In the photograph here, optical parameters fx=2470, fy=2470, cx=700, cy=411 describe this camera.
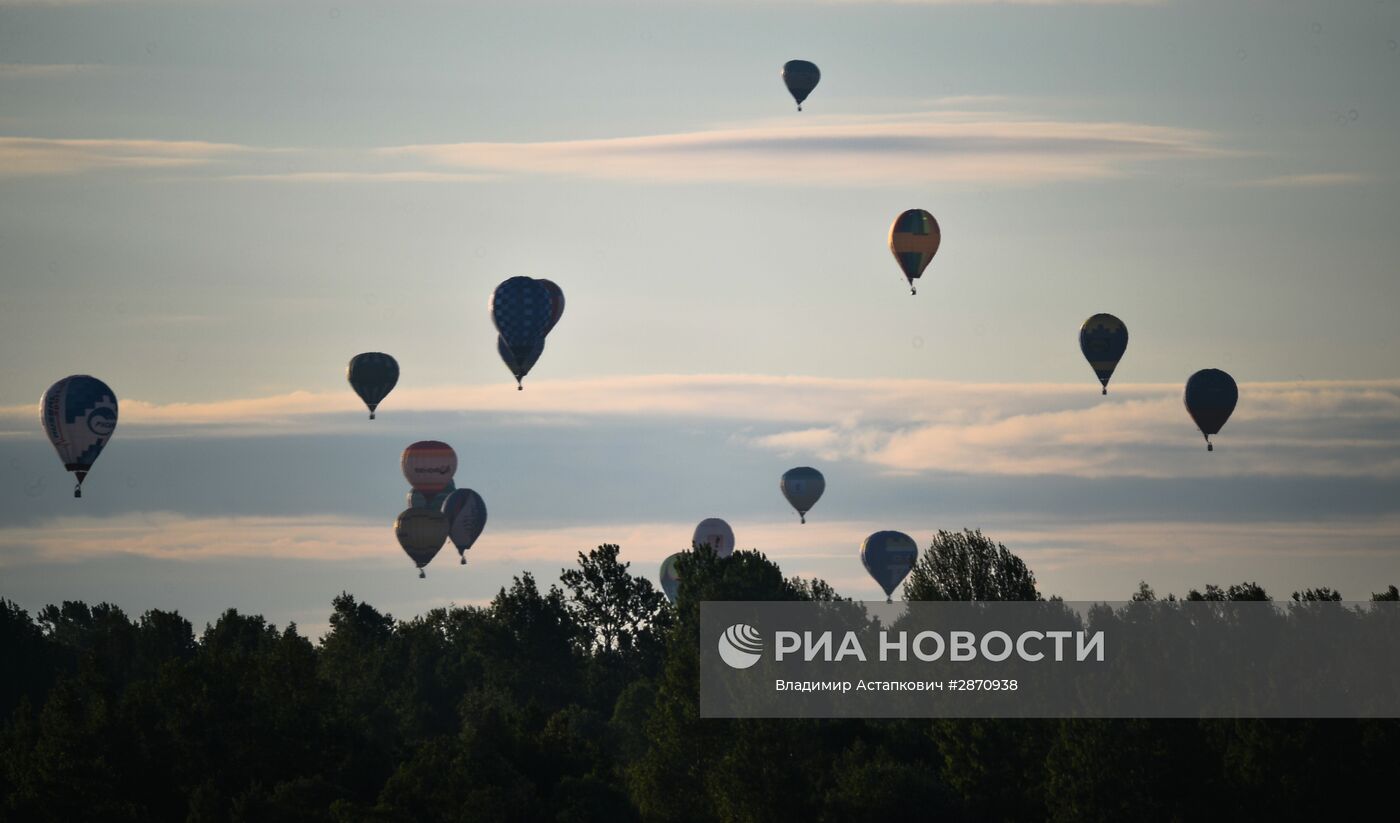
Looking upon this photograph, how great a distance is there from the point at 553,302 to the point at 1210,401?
40080mm

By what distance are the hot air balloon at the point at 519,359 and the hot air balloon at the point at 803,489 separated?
1442 inches

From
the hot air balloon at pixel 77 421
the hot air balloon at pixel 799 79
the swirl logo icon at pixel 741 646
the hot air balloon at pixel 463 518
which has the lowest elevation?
the swirl logo icon at pixel 741 646

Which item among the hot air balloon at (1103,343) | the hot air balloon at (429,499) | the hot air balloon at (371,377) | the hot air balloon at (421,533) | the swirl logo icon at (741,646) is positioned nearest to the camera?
the swirl logo icon at (741,646)

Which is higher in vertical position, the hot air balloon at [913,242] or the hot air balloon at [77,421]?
the hot air balloon at [913,242]

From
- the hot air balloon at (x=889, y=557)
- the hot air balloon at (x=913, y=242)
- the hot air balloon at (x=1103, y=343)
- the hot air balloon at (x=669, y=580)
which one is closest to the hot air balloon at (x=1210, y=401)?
the hot air balloon at (x=1103, y=343)

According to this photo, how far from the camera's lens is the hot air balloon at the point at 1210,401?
140 m

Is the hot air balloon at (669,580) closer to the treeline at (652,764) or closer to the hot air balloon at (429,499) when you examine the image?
the hot air balloon at (429,499)

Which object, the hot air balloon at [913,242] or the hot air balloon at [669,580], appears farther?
the hot air balloon at [669,580]

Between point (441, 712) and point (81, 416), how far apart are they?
46.3 m

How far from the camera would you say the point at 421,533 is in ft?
557

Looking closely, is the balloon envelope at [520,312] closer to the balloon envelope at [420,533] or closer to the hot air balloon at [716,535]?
the balloon envelope at [420,533]

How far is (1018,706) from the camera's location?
10294 cm

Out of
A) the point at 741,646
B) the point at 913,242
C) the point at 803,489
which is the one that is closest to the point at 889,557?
the point at 803,489

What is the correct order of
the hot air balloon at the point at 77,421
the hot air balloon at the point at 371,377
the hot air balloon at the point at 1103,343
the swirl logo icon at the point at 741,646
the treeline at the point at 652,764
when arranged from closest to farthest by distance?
1. the treeline at the point at 652,764
2. the swirl logo icon at the point at 741,646
3. the hot air balloon at the point at 77,421
4. the hot air balloon at the point at 1103,343
5. the hot air balloon at the point at 371,377
